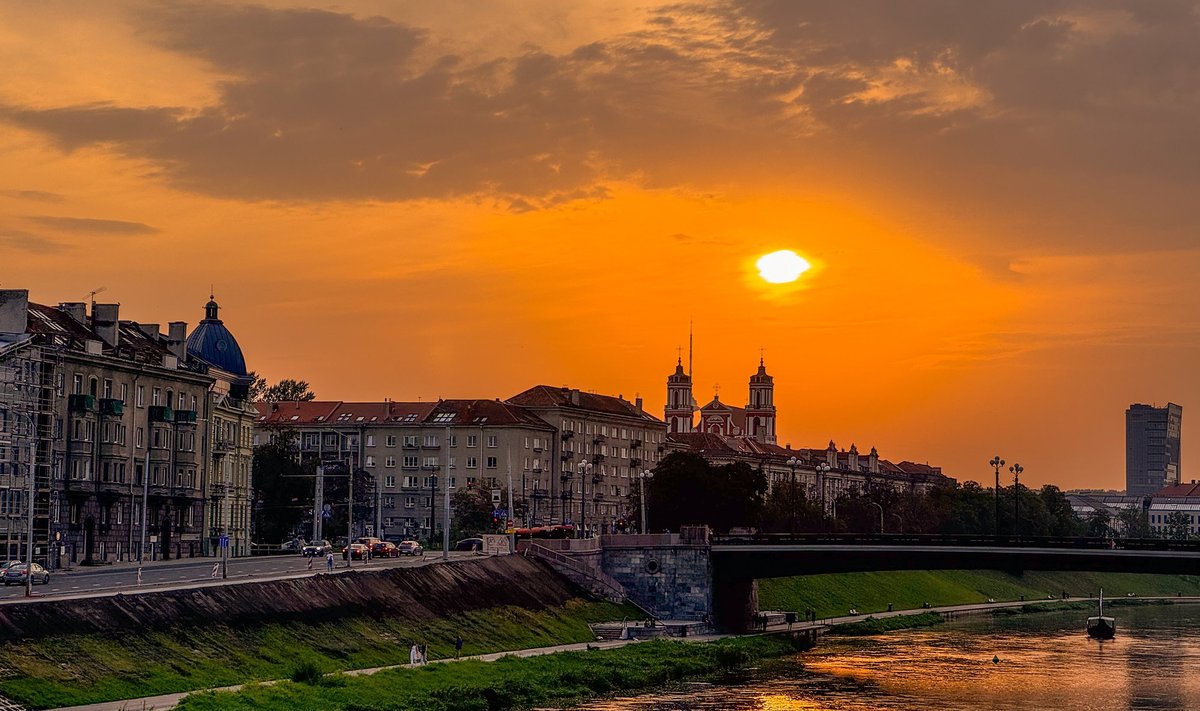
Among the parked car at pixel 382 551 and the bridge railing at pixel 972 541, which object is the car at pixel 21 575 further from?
the bridge railing at pixel 972 541

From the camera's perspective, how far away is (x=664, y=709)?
92.9 meters

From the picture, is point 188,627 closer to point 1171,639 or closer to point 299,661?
point 299,661

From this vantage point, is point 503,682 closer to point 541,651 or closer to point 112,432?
point 541,651

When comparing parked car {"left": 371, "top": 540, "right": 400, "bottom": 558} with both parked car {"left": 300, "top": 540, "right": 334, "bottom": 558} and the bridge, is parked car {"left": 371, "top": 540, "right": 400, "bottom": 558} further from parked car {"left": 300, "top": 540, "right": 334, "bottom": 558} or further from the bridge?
the bridge

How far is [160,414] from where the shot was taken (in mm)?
145625

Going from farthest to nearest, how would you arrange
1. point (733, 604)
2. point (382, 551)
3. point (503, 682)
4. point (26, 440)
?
point (382, 551), point (733, 604), point (26, 440), point (503, 682)

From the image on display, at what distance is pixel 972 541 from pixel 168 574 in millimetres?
62055

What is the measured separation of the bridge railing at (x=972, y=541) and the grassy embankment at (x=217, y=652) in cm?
2875

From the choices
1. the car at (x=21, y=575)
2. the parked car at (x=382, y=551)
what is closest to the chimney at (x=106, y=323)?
the parked car at (x=382, y=551)

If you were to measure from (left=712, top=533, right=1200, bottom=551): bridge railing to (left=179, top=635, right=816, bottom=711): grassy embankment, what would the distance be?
19.3 meters

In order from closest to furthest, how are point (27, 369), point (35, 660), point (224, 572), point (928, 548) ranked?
point (35, 660) → point (224, 572) → point (27, 369) → point (928, 548)

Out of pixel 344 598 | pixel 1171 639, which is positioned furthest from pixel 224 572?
pixel 1171 639

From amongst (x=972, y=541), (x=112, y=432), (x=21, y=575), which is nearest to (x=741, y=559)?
(x=972, y=541)

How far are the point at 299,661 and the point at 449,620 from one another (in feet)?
79.6
